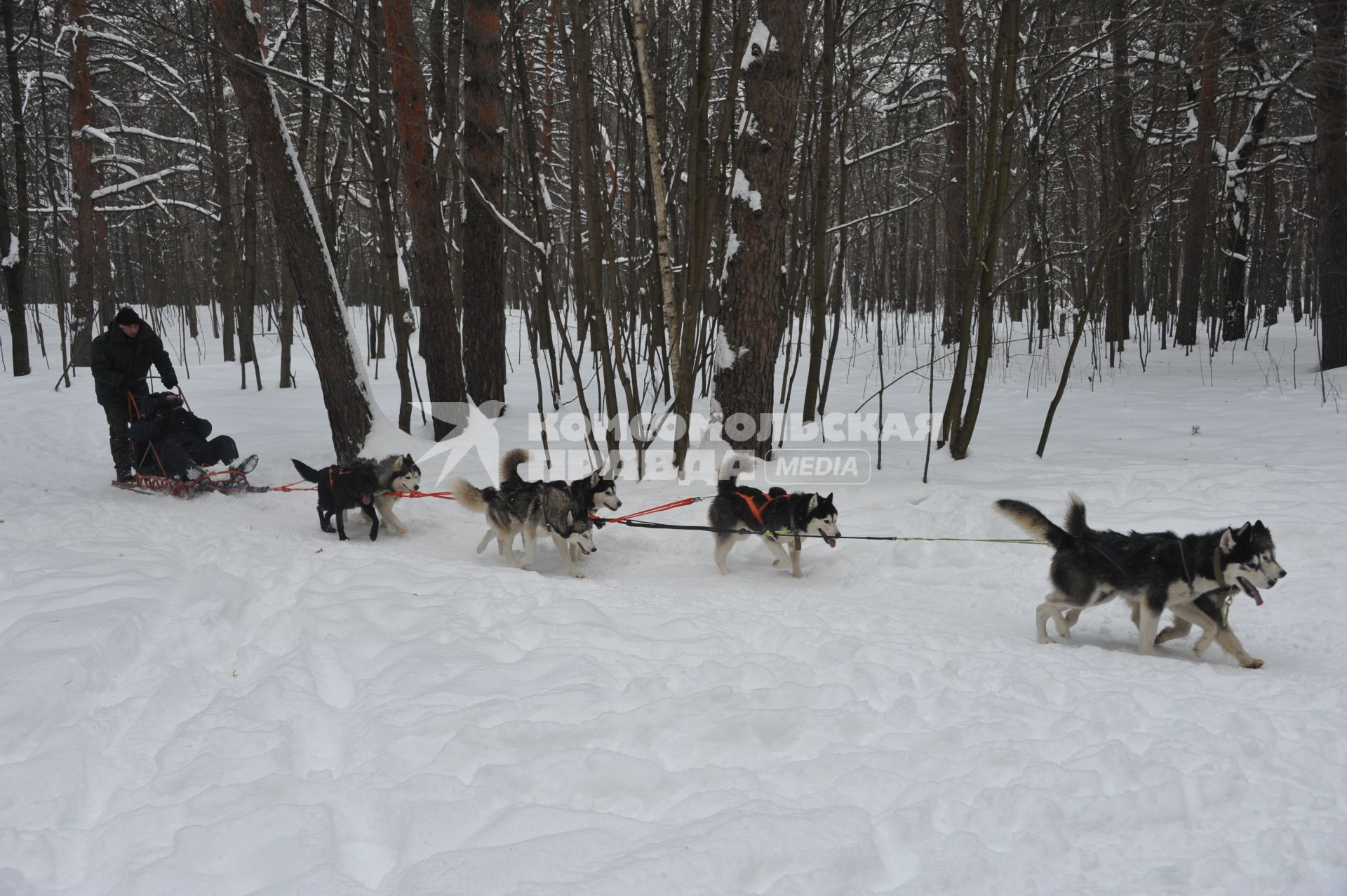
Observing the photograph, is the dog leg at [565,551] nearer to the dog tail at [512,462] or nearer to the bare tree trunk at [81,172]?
the dog tail at [512,462]

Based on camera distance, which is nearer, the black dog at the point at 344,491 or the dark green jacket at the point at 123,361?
the black dog at the point at 344,491

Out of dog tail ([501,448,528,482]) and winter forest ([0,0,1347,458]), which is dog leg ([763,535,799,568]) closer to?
dog tail ([501,448,528,482])

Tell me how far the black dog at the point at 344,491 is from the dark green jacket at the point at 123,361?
2927 millimetres

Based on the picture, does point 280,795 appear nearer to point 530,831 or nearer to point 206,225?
point 530,831

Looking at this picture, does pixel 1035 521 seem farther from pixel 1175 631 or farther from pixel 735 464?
pixel 735 464

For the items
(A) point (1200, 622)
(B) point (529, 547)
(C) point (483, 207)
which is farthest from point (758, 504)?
(C) point (483, 207)

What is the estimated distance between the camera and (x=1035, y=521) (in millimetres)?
5117

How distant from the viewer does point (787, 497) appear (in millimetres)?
6711

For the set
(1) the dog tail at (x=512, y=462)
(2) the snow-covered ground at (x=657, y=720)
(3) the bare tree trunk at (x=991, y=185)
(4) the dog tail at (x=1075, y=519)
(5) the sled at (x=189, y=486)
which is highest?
(3) the bare tree trunk at (x=991, y=185)

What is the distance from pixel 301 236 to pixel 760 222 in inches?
217

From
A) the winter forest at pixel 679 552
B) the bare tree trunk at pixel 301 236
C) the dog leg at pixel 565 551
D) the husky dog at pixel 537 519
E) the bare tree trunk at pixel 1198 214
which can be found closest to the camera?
the winter forest at pixel 679 552

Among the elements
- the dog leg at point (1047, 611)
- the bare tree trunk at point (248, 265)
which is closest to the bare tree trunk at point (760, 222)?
the dog leg at point (1047, 611)

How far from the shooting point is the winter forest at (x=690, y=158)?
857cm

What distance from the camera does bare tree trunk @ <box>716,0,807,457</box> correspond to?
8.73 meters
